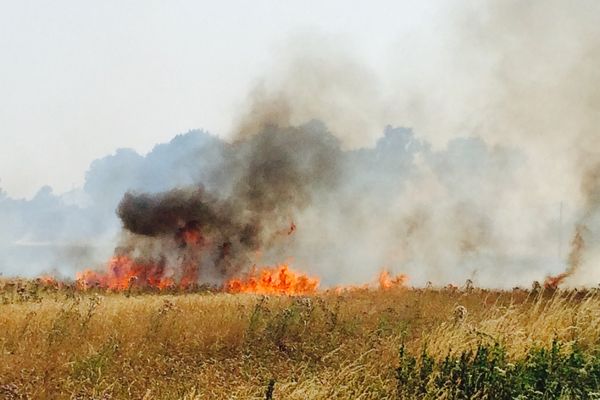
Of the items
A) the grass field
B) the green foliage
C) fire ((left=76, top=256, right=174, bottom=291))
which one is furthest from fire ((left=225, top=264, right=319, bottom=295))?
the green foliage

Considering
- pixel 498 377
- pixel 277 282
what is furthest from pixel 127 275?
pixel 498 377

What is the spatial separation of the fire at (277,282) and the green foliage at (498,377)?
1557 cm

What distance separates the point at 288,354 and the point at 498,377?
337cm

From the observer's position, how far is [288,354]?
31.7ft

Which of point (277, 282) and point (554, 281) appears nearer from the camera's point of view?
point (554, 281)

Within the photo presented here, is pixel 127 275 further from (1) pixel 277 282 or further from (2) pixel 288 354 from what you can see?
(2) pixel 288 354

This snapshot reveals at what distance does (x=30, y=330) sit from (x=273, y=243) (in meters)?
22.0

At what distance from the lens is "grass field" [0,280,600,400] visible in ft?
24.2

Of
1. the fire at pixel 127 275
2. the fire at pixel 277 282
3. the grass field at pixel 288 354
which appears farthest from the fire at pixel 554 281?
the fire at pixel 127 275

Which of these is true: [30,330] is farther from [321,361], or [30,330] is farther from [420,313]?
[420,313]

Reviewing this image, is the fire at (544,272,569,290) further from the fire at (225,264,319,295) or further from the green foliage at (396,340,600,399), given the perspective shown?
the green foliage at (396,340,600,399)

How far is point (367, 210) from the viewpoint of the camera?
1590 inches

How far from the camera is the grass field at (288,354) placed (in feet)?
24.2

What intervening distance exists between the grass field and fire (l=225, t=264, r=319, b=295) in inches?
436
